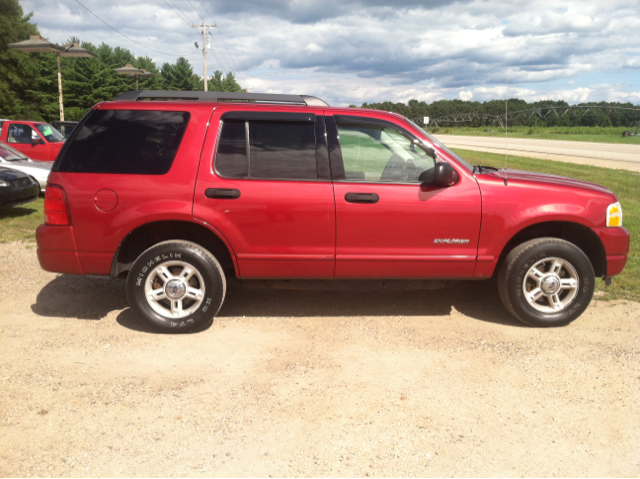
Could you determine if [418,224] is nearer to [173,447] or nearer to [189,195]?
[189,195]

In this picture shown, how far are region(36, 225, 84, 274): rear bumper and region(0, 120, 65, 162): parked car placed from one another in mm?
12079

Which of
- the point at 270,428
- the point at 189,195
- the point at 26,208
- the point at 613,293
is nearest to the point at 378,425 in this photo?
the point at 270,428

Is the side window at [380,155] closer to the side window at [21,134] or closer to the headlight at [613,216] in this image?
the headlight at [613,216]

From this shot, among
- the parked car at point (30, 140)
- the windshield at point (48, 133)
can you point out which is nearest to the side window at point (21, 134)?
the parked car at point (30, 140)

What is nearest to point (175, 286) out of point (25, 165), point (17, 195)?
point (17, 195)

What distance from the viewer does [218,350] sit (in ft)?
14.4

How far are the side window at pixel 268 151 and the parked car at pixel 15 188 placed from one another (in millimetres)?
7214

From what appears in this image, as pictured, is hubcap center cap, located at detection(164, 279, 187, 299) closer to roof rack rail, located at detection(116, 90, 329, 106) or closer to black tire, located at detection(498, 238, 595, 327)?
roof rack rail, located at detection(116, 90, 329, 106)

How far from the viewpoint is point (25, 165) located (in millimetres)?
12336

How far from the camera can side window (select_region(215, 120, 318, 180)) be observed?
15.1 feet

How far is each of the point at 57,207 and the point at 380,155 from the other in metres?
2.76

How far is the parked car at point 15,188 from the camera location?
32.8ft

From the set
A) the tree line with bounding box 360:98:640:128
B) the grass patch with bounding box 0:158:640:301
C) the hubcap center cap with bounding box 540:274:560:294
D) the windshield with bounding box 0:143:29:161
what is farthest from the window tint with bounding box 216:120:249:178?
the tree line with bounding box 360:98:640:128

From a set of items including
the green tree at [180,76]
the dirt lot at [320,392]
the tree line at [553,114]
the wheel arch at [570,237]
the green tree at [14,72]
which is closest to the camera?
the dirt lot at [320,392]
